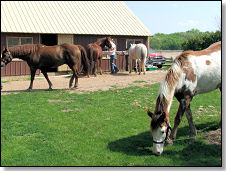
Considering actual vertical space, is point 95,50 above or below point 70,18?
below

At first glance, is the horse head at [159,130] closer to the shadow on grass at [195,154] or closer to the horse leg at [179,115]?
the shadow on grass at [195,154]

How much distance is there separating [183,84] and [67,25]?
44.0ft

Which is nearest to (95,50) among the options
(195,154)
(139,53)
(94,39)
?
(94,39)

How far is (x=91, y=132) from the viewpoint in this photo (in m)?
6.08

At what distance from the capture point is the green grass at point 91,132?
15.4 ft

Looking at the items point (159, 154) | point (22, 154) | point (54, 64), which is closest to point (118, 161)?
point (159, 154)

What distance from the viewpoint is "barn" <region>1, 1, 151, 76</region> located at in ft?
50.6

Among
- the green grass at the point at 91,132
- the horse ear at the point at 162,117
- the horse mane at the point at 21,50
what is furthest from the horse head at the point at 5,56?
the horse ear at the point at 162,117

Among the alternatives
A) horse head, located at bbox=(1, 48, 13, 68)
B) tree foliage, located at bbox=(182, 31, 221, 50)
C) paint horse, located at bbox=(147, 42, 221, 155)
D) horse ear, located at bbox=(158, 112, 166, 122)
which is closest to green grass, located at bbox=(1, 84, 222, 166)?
paint horse, located at bbox=(147, 42, 221, 155)

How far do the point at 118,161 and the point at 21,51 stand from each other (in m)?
7.58

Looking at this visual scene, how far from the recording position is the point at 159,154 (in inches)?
189

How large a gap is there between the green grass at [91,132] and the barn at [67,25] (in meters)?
6.84

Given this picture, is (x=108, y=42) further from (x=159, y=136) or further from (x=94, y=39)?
(x=159, y=136)

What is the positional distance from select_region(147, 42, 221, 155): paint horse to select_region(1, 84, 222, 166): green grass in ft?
1.48
